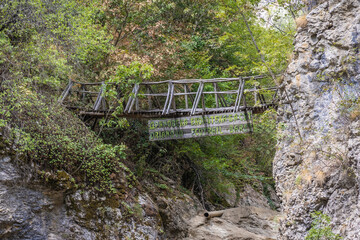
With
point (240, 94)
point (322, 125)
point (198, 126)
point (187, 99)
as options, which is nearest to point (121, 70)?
point (187, 99)

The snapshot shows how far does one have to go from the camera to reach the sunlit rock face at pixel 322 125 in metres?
6.31

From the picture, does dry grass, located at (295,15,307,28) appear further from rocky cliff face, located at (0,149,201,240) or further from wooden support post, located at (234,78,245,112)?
rocky cliff face, located at (0,149,201,240)

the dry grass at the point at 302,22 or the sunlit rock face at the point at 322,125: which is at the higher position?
the dry grass at the point at 302,22

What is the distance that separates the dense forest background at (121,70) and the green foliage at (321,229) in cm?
311

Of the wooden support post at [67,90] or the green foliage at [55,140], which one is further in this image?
the wooden support post at [67,90]

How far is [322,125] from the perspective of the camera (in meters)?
7.32

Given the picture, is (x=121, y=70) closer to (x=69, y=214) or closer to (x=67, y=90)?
(x=67, y=90)

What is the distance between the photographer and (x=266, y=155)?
54.7 feet

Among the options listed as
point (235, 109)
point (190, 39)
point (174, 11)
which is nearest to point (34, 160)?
point (235, 109)

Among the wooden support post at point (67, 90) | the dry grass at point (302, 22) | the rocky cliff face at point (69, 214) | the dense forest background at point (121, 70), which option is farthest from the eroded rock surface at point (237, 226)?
Answer: the wooden support post at point (67, 90)

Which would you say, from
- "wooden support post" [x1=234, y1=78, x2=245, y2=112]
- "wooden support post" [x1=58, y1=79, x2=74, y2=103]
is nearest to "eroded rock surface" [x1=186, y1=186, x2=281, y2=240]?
"wooden support post" [x1=234, y1=78, x2=245, y2=112]

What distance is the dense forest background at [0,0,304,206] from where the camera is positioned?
8330mm

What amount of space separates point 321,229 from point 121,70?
643 cm

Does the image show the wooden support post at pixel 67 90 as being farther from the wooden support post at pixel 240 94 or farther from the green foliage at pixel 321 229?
the green foliage at pixel 321 229
